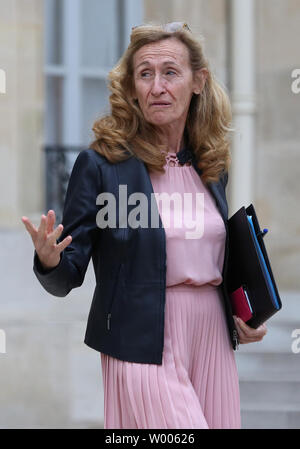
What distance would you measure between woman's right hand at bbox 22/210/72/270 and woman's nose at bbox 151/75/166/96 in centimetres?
59

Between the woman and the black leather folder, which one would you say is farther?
the black leather folder

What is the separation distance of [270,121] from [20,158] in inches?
88.3

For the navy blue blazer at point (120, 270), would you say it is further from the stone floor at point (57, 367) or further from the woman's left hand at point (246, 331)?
the stone floor at point (57, 367)

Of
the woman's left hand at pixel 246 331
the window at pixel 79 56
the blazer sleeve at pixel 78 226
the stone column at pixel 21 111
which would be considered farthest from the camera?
the window at pixel 79 56

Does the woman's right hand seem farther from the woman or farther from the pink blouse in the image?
the pink blouse

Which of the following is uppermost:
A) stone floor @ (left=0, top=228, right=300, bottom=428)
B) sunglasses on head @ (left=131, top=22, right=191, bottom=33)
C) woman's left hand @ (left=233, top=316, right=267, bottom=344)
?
sunglasses on head @ (left=131, top=22, right=191, bottom=33)

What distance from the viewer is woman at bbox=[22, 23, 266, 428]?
2.94 m

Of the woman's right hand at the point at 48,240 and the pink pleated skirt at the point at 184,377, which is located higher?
the woman's right hand at the point at 48,240

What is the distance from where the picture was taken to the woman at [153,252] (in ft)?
9.64

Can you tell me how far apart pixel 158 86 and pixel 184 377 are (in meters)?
0.97

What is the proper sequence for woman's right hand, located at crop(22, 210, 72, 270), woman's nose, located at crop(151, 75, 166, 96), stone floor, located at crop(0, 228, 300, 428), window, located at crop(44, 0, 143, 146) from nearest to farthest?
woman's right hand, located at crop(22, 210, 72, 270) < woman's nose, located at crop(151, 75, 166, 96) < stone floor, located at crop(0, 228, 300, 428) < window, located at crop(44, 0, 143, 146)

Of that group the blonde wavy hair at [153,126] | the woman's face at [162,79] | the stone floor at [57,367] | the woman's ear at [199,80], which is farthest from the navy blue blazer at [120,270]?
the stone floor at [57,367]

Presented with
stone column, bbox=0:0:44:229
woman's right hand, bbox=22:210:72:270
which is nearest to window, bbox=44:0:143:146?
stone column, bbox=0:0:44:229

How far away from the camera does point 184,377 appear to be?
2988mm
